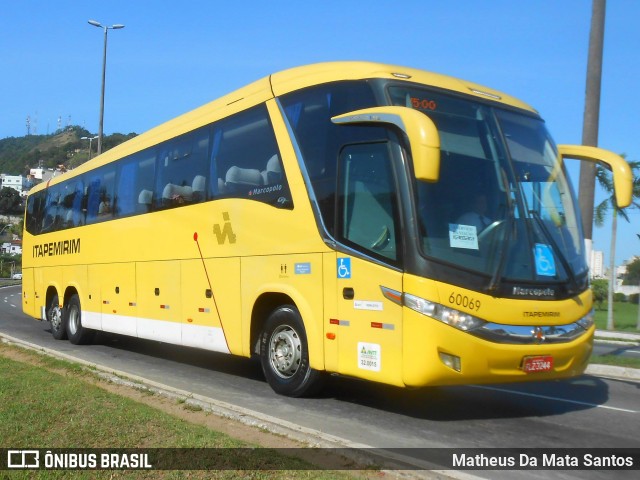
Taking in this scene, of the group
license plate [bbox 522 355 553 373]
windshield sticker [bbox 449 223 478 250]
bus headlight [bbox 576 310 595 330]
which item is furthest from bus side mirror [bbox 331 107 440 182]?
bus headlight [bbox 576 310 595 330]

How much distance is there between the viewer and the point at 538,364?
7.34 metres

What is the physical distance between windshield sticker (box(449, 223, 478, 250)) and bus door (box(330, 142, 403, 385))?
0.52m

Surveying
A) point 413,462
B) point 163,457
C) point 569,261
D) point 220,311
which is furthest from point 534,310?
point 220,311

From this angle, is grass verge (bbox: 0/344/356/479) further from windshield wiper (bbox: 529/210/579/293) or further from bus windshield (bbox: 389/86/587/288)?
windshield wiper (bbox: 529/210/579/293)

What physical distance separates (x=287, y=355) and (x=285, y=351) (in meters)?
0.06

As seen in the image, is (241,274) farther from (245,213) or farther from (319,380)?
(319,380)

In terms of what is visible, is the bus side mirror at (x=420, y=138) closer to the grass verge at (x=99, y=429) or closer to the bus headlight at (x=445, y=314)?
the bus headlight at (x=445, y=314)

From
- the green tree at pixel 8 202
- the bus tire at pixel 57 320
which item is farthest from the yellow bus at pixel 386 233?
the green tree at pixel 8 202

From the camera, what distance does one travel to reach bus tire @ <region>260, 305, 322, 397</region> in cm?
858

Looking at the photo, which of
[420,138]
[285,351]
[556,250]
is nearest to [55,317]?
[285,351]

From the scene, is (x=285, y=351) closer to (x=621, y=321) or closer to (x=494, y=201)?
(x=494, y=201)

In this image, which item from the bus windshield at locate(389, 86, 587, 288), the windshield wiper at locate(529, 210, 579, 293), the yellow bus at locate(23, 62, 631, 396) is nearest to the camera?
the yellow bus at locate(23, 62, 631, 396)

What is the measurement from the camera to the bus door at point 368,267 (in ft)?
23.8

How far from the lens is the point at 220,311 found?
10273 mm
